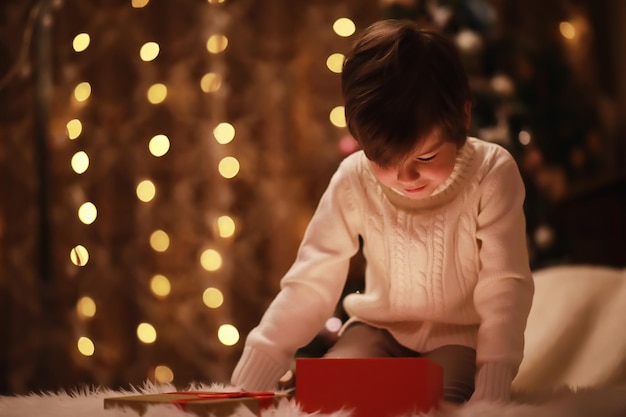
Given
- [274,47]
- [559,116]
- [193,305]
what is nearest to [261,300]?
[193,305]

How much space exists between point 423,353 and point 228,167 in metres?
1.15

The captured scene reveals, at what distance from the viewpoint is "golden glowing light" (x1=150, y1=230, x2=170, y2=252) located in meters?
2.24

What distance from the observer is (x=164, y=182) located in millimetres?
2254

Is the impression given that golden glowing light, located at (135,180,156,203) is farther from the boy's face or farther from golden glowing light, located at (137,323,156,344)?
the boy's face

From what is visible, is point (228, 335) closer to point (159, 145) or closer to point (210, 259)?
point (210, 259)

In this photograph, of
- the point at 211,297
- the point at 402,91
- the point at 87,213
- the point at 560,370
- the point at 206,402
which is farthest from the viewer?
the point at 211,297

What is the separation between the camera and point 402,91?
0.99 m

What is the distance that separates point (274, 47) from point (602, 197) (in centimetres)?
116

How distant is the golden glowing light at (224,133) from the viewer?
2.23 meters

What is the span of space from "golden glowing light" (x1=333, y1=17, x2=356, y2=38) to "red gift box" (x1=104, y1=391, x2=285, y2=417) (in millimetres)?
1392

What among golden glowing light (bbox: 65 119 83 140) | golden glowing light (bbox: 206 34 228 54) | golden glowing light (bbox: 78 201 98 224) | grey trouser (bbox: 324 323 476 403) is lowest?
grey trouser (bbox: 324 323 476 403)

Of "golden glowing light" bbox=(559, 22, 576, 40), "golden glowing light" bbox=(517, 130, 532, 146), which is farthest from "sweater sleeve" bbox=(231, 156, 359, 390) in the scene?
"golden glowing light" bbox=(559, 22, 576, 40)

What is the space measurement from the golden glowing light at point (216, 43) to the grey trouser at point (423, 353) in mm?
1203

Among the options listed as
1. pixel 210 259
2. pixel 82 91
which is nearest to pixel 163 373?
pixel 210 259
